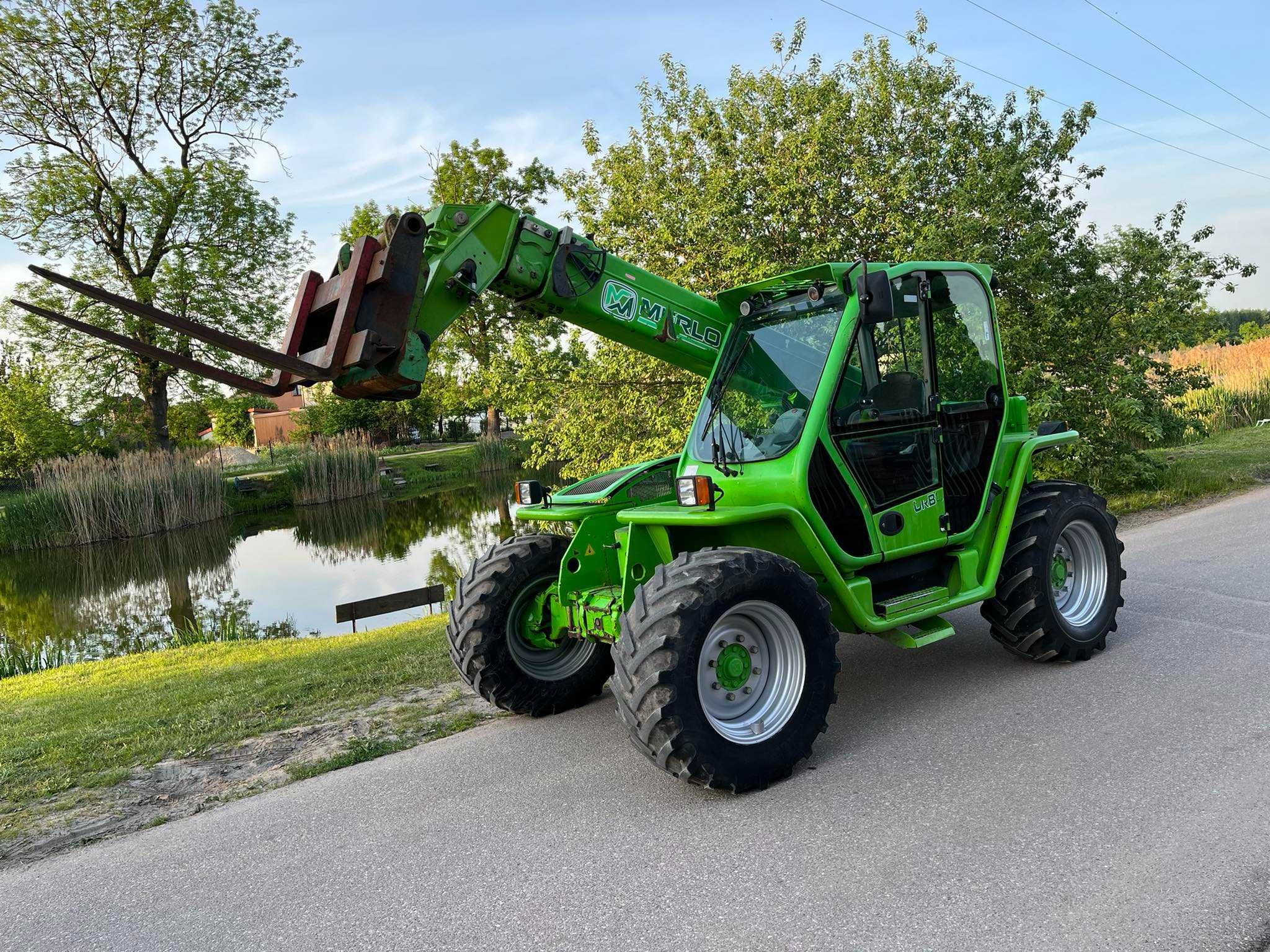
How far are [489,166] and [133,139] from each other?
53.4 ft

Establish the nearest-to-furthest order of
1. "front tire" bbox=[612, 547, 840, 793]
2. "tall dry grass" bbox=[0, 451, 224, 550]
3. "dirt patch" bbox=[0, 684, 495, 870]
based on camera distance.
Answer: "front tire" bbox=[612, 547, 840, 793], "dirt patch" bbox=[0, 684, 495, 870], "tall dry grass" bbox=[0, 451, 224, 550]

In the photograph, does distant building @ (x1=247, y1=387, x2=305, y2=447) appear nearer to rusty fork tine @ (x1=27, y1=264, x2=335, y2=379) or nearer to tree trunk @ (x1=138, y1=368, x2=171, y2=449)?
tree trunk @ (x1=138, y1=368, x2=171, y2=449)

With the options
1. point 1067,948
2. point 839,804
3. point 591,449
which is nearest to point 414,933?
point 839,804

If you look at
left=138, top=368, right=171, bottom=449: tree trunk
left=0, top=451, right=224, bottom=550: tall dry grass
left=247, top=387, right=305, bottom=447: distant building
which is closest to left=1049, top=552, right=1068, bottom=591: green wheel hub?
left=0, top=451, right=224, bottom=550: tall dry grass

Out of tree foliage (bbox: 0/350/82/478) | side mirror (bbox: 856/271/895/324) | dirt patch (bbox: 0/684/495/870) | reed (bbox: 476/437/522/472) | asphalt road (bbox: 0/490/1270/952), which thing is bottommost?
asphalt road (bbox: 0/490/1270/952)

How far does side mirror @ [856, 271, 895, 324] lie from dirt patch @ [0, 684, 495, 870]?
3.43 metres

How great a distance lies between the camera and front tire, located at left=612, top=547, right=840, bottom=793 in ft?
13.5

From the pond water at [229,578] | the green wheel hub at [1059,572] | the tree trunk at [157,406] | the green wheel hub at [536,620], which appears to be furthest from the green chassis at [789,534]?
the tree trunk at [157,406]

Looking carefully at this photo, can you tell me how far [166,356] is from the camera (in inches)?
159

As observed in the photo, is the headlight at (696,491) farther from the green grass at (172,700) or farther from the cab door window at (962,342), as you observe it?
the green grass at (172,700)

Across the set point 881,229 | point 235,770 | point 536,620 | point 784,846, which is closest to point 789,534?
point 784,846

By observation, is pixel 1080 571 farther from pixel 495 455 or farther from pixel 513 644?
pixel 495 455

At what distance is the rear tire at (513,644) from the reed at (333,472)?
25464 mm

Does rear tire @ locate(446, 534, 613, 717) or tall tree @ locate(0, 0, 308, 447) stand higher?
tall tree @ locate(0, 0, 308, 447)
